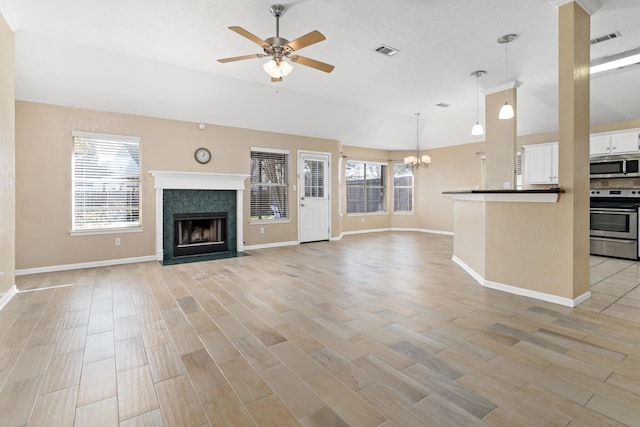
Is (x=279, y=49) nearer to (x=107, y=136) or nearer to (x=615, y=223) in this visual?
(x=107, y=136)

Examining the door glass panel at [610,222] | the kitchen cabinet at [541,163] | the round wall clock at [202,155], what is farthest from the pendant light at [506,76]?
the round wall clock at [202,155]

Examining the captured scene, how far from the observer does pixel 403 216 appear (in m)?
10.0

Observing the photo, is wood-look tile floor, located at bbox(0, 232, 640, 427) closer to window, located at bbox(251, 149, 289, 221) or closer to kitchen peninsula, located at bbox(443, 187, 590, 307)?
kitchen peninsula, located at bbox(443, 187, 590, 307)

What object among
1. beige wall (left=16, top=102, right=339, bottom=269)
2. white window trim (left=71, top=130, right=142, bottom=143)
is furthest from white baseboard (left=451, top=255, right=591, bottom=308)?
white window trim (left=71, top=130, right=142, bottom=143)

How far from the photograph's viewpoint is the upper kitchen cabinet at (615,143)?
5.70 meters

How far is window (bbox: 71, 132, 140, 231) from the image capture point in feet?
16.5

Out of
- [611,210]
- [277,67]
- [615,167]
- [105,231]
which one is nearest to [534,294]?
[277,67]

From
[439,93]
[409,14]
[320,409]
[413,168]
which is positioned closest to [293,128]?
[439,93]

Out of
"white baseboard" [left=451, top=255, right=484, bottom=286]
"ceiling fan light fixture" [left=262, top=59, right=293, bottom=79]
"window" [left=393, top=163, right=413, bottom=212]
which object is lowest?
"white baseboard" [left=451, top=255, right=484, bottom=286]

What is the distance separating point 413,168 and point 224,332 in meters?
8.61

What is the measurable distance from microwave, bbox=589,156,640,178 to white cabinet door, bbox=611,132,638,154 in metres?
0.15

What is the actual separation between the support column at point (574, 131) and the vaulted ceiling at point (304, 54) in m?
0.38

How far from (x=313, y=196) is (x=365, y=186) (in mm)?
2502

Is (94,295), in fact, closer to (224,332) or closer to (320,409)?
(224,332)
